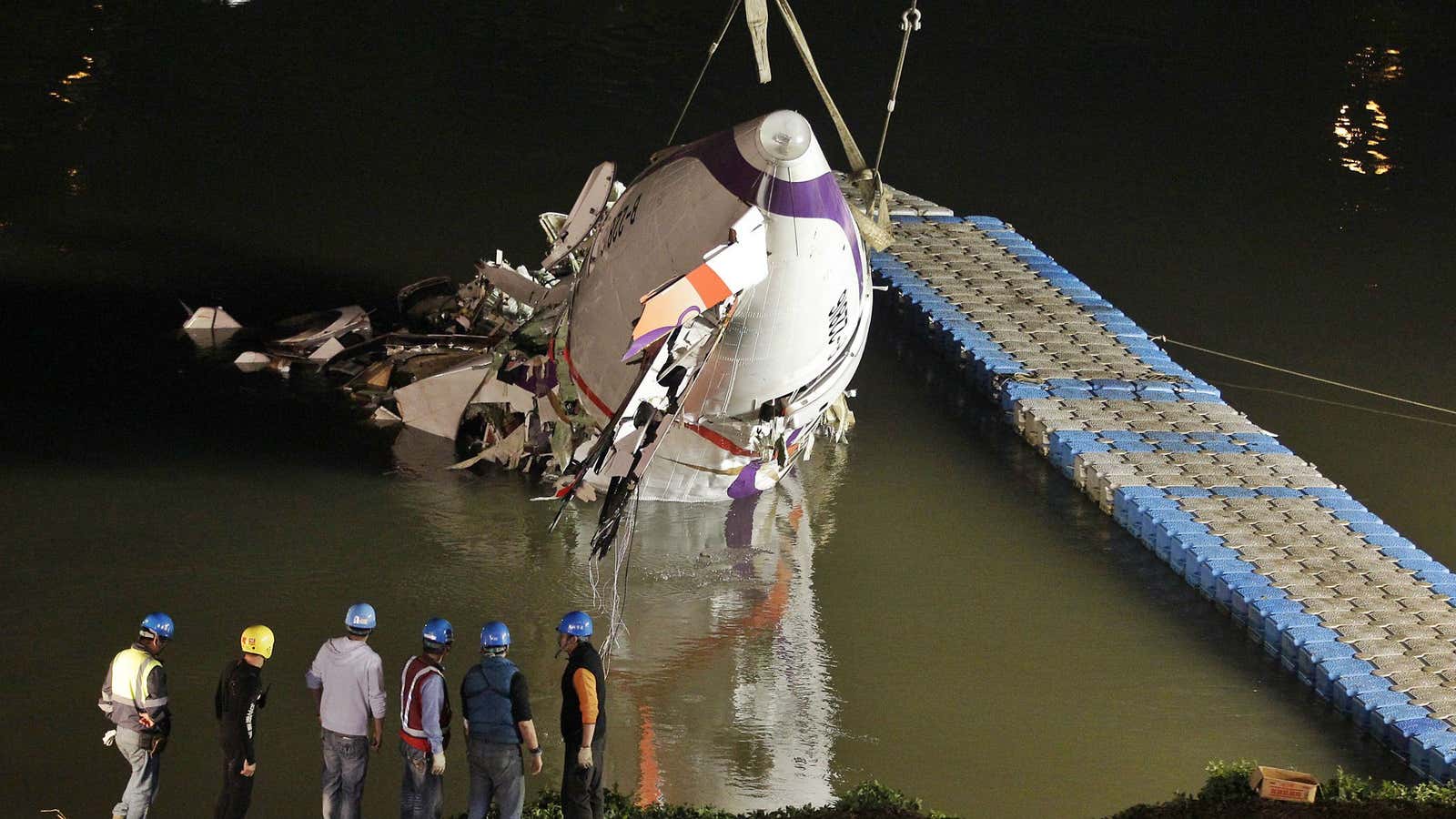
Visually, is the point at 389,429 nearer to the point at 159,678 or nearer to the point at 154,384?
the point at 154,384

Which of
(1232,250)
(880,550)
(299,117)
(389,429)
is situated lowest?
(880,550)

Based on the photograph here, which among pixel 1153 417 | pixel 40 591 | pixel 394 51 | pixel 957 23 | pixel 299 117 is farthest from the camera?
pixel 957 23

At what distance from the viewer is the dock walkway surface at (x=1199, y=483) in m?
14.9

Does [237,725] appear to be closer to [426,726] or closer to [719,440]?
[426,726]

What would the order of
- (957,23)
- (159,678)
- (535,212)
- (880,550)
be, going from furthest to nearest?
1. (957,23)
2. (535,212)
3. (880,550)
4. (159,678)

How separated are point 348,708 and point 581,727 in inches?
57.9

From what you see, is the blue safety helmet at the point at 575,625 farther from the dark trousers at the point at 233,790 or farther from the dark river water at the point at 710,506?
the dark trousers at the point at 233,790

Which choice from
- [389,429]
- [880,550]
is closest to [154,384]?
[389,429]

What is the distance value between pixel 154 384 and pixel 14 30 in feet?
42.7

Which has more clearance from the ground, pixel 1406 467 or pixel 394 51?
pixel 394 51

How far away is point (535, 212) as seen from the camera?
24438 mm

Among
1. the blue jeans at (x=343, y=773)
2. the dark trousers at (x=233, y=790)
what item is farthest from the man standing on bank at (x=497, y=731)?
the dark trousers at (x=233, y=790)

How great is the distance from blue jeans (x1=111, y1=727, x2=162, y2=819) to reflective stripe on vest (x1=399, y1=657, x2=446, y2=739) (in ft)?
5.45

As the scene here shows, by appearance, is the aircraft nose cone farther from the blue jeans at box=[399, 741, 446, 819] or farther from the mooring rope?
the mooring rope
